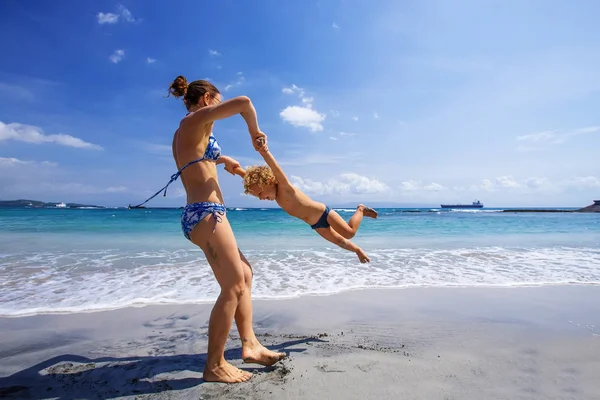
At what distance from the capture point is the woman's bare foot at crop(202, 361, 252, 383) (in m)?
2.81

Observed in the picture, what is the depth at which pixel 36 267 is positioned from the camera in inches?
310

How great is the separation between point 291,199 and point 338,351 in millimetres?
1785

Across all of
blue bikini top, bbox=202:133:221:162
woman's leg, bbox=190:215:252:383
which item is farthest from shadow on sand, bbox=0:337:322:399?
blue bikini top, bbox=202:133:221:162

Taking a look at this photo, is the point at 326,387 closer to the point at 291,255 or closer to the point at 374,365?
the point at 374,365

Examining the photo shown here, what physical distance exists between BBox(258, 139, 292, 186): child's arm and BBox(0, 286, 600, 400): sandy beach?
1.79 metres

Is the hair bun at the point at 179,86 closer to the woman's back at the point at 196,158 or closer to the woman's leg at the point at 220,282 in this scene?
the woman's back at the point at 196,158

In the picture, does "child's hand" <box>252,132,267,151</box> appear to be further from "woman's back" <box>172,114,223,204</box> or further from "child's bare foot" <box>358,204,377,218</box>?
"child's bare foot" <box>358,204,377,218</box>

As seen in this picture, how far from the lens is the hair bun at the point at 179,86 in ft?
9.78

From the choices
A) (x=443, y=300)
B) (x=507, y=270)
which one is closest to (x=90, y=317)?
(x=443, y=300)

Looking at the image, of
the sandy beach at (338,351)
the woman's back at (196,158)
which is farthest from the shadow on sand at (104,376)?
the woman's back at (196,158)

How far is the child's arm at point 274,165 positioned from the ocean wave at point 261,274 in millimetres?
2486

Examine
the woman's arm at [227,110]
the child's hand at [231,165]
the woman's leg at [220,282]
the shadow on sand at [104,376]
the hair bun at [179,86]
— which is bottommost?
the shadow on sand at [104,376]

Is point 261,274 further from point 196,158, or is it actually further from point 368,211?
point 196,158

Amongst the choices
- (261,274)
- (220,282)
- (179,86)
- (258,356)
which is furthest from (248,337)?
(261,274)
